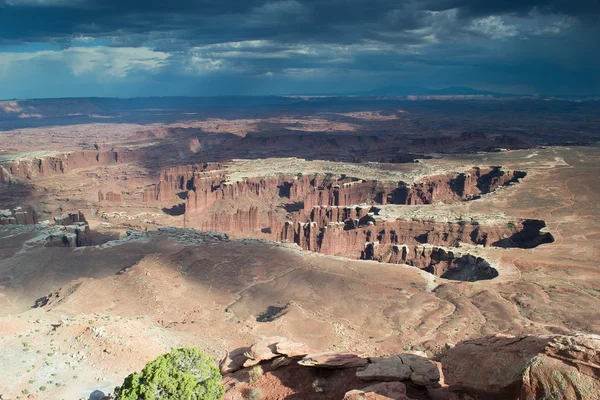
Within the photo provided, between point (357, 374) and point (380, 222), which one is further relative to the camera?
point (380, 222)

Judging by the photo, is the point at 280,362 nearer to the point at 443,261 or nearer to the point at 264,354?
the point at 264,354

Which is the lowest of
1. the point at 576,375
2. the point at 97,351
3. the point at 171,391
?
the point at 97,351

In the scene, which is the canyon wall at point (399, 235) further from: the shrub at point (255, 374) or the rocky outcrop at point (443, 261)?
the shrub at point (255, 374)

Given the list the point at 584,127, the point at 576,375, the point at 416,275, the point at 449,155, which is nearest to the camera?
the point at 576,375

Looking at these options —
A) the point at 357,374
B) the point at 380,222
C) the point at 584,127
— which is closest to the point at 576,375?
the point at 357,374

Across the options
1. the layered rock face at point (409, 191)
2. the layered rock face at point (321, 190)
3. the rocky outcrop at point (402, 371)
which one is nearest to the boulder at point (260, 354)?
the rocky outcrop at point (402, 371)

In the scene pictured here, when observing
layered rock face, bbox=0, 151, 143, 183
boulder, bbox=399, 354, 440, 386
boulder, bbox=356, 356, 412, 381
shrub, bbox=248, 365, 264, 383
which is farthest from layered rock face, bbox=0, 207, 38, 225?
boulder, bbox=399, 354, 440, 386

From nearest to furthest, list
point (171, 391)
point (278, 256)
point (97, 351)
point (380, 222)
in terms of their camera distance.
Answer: point (171, 391), point (97, 351), point (278, 256), point (380, 222)

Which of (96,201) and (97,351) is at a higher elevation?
(97,351)

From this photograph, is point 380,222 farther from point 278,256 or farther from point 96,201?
point 96,201
